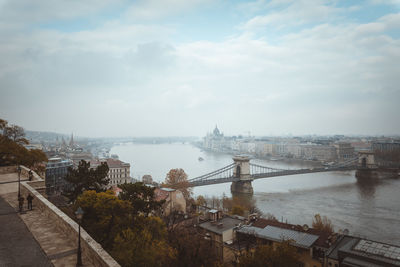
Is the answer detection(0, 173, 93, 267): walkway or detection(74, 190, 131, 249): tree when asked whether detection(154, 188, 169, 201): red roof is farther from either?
detection(0, 173, 93, 267): walkway

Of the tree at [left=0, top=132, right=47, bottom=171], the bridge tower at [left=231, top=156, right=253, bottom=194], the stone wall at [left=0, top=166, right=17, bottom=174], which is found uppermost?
the tree at [left=0, top=132, right=47, bottom=171]

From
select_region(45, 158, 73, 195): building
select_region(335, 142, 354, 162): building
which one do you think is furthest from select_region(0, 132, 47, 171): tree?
select_region(335, 142, 354, 162): building

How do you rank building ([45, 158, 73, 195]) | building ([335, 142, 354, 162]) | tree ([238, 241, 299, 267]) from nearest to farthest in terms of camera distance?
tree ([238, 241, 299, 267]), building ([45, 158, 73, 195]), building ([335, 142, 354, 162])

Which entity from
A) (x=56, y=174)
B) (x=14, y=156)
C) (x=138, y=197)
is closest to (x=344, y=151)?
(x=56, y=174)

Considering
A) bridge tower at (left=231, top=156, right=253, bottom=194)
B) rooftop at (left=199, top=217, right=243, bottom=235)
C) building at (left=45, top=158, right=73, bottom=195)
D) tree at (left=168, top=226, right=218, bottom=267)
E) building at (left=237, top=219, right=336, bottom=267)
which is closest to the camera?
tree at (left=168, top=226, right=218, bottom=267)

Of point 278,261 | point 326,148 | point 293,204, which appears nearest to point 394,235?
point 293,204

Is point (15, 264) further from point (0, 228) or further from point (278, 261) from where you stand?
point (278, 261)
